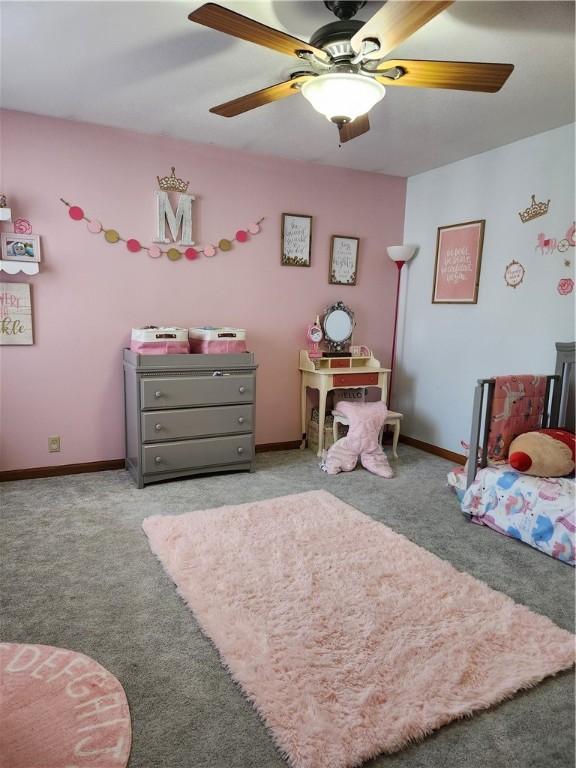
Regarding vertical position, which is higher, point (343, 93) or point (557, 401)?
point (343, 93)

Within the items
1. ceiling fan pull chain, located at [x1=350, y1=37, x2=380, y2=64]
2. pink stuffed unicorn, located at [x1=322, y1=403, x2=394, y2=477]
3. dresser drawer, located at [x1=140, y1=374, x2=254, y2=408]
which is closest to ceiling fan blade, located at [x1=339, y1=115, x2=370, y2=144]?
ceiling fan pull chain, located at [x1=350, y1=37, x2=380, y2=64]

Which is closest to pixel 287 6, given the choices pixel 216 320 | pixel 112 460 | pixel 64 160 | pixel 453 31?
pixel 453 31

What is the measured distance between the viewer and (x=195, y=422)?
3.38 meters

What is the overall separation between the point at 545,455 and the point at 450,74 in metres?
1.92

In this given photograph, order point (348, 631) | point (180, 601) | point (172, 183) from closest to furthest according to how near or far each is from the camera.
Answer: point (348, 631), point (180, 601), point (172, 183)

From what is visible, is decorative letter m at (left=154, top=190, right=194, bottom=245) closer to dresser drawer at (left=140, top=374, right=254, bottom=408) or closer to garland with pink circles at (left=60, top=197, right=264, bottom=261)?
garland with pink circles at (left=60, top=197, right=264, bottom=261)

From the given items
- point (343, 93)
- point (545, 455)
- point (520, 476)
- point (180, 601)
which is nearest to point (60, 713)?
point (180, 601)

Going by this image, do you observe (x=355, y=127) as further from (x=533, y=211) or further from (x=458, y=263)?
(x=458, y=263)

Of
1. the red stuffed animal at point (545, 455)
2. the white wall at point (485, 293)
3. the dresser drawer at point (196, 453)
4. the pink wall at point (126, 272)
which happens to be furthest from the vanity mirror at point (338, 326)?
the red stuffed animal at point (545, 455)

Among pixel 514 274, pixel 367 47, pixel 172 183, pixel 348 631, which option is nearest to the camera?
pixel 367 47

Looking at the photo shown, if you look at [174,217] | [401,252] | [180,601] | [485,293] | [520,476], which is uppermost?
[174,217]

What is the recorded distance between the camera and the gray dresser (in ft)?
10.6

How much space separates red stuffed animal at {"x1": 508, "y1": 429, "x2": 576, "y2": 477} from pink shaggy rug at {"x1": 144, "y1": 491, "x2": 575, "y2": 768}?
2.50 ft

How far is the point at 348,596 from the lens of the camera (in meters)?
2.08
